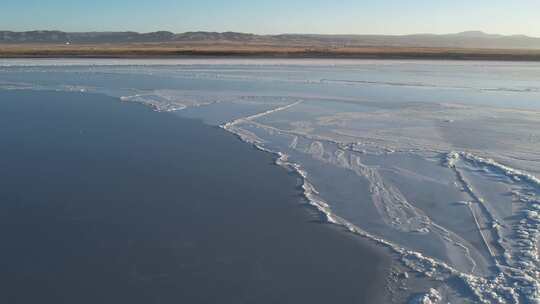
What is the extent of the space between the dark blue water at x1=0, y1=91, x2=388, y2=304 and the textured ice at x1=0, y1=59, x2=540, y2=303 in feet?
1.48

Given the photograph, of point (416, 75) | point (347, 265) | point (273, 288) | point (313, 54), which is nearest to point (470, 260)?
point (347, 265)

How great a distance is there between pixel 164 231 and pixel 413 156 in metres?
4.19

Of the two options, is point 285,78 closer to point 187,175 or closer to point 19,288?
point 187,175

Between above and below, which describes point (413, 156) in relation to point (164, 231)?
above

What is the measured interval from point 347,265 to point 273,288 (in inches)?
28.3

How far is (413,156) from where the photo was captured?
736cm

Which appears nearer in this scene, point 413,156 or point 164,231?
point 164,231

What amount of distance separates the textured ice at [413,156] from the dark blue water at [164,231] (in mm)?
451

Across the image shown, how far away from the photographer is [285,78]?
1819 cm

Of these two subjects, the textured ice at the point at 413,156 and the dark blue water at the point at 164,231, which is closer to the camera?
the dark blue water at the point at 164,231

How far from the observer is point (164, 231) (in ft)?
15.1

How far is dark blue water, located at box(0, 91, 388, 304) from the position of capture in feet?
11.9

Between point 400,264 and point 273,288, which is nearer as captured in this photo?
point 273,288

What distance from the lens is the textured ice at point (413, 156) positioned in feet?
13.7
